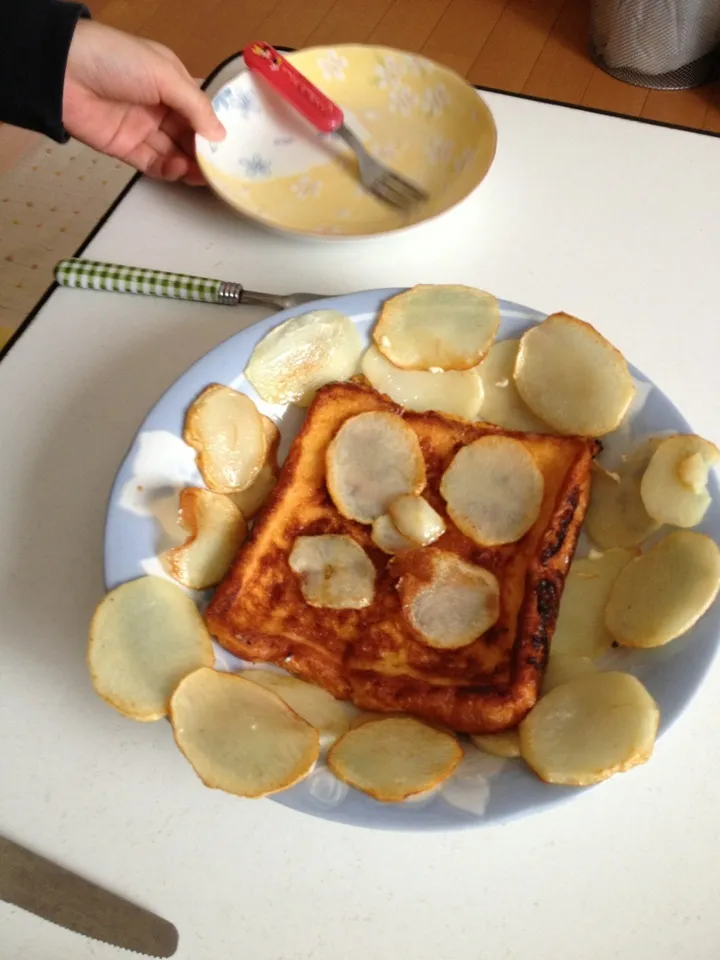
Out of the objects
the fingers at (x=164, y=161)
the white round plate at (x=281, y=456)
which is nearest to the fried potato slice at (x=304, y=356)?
the white round plate at (x=281, y=456)

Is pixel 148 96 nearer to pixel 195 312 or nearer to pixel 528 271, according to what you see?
pixel 195 312

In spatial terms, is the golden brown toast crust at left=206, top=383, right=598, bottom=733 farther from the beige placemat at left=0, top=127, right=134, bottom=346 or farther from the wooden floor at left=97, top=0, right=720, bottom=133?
the wooden floor at left=97, top=0, right=720, bottom=133

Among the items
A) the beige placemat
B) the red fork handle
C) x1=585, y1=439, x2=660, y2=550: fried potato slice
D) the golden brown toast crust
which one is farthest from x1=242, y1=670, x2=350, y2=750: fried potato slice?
the beige placemat

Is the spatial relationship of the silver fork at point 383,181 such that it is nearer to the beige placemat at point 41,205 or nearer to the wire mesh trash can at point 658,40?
the beige placemat at point 41,205

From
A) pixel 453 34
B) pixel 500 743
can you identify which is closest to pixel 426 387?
pixel 500 743

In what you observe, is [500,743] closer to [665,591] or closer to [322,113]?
[665,591]

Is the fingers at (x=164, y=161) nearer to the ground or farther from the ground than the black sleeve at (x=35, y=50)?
nearer to the ground
